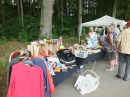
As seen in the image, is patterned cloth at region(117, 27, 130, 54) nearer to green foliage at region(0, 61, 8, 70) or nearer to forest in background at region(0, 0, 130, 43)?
green foliage at region(0, 61, 8, 70)

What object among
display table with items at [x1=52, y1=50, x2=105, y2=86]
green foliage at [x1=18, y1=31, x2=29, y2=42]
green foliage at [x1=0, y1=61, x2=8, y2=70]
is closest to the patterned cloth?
display table with items at [x1=52, y1=50, x2=105, y2=86]

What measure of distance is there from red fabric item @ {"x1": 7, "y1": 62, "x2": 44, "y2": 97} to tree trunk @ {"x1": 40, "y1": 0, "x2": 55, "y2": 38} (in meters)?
4.10

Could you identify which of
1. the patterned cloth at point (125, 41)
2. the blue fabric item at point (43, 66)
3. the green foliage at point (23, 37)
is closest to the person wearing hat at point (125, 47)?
the patterned cloth at point (125, 41)

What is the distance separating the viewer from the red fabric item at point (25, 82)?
187 centimetres

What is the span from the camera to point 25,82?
6.24 ft

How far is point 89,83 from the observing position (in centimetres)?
293

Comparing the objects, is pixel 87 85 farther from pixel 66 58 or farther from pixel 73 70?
pixel 66 58

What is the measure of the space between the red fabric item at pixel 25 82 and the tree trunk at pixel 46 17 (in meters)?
4.10

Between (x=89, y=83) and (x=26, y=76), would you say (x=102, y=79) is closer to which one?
(x=89, y=83)

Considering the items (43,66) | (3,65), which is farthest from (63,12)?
(43,66)

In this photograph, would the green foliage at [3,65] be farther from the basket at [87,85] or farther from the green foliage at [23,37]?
the green foliage at [23,37]

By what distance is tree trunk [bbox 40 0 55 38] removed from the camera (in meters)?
5.65

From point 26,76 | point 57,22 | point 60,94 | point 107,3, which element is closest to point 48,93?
point 26,76

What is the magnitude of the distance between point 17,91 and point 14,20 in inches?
452
